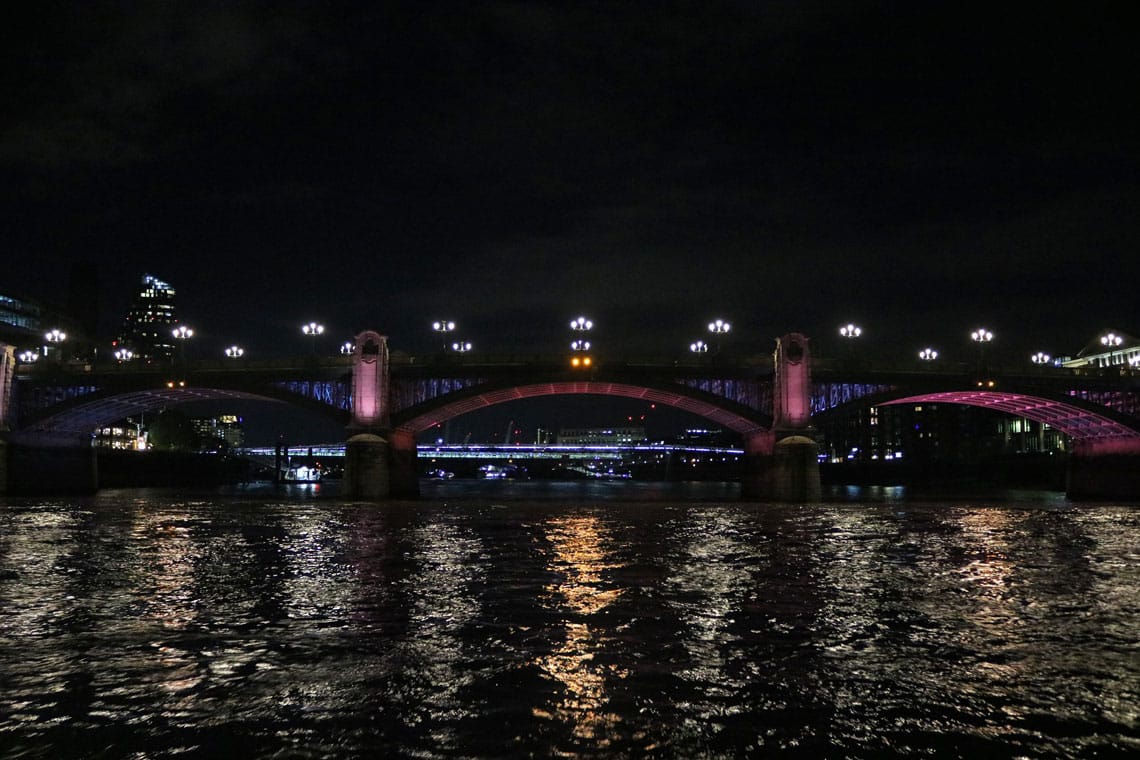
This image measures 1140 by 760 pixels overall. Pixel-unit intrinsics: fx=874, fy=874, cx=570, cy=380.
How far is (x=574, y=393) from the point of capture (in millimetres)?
92688

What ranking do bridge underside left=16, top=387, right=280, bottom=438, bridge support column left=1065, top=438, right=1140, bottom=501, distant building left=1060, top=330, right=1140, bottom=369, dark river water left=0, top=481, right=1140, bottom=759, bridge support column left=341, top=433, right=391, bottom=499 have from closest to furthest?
dark river water left=0, top=481, right=1140, bottom=759
bridge support column left=341, top=433, right=391, bottom=499
bridge support column left=1065, top=438, right=1140, bottom=501
bridge underside left=16, top=387, right=280, bottom=438
distant building left=1060, top=330, right=1140, bottom=369

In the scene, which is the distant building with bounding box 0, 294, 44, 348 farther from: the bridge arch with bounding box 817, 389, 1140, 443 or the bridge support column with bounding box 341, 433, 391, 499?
the bridge arch with bounding box 817, 389, 1140, 443

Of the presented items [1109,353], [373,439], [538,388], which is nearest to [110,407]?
[373,439]

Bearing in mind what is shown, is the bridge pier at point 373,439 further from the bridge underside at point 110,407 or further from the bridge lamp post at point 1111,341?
the bridge lamp post at point 1111,341

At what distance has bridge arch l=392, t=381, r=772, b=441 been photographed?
8044 centimetres

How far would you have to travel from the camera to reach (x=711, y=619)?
41.4 ft

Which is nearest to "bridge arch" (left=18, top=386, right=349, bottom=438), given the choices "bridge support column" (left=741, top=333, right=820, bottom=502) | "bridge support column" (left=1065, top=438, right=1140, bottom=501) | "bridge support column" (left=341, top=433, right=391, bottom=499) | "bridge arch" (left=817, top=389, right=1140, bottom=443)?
"bridge support column" (left=341, top=433, right=391, bottom=499)

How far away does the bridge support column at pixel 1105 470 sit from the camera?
8500cm

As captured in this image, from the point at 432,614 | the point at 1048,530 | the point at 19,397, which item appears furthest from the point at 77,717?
the point at 19,397

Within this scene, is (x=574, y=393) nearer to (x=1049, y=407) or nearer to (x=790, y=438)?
(x=790, y=438)

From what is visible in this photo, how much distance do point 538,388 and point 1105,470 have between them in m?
58.1

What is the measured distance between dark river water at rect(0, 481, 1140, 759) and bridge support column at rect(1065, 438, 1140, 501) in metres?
76.3

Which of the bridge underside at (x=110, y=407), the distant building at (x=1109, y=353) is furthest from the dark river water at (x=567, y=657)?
the distant building at (x=1109, y=353)

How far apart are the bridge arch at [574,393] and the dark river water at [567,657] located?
58.9m
